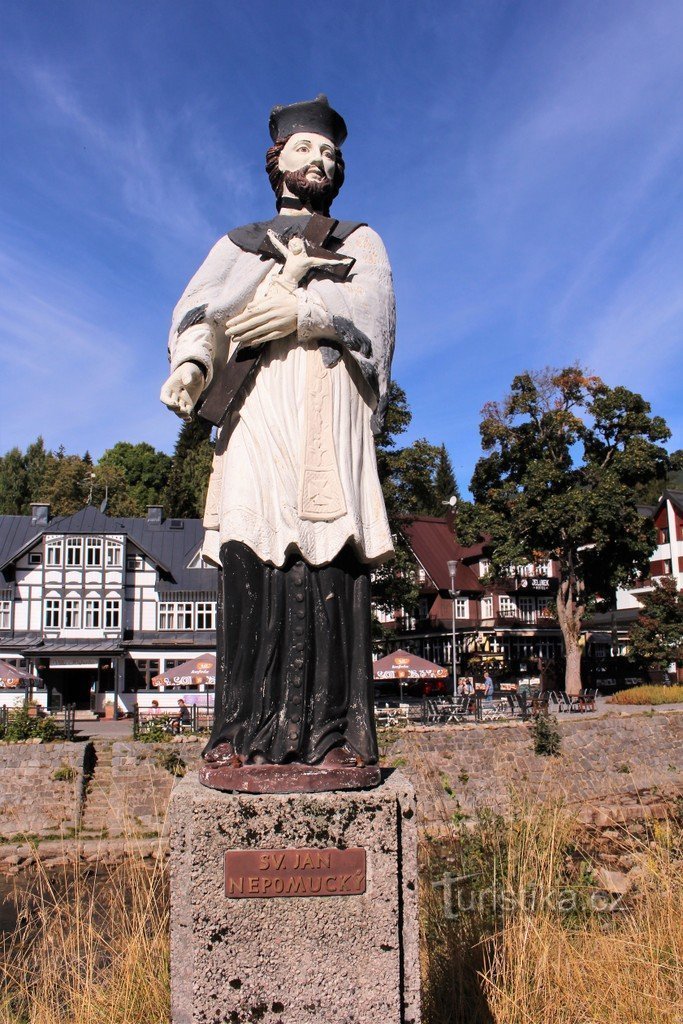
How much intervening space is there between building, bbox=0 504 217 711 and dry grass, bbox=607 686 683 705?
16.0 m

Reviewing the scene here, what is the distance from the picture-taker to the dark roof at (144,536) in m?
35.2

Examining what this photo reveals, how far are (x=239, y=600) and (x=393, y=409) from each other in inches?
948

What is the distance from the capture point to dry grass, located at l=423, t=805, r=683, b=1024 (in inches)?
138

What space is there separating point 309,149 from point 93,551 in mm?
33150

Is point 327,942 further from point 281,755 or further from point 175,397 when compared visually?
point 175,397

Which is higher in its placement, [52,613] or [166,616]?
[52,613]

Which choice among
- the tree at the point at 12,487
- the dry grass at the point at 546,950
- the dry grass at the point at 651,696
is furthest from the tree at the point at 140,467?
the dry grass at the point at 546,950

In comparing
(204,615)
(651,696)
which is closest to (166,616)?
(204,615)

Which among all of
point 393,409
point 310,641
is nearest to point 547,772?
point 393,409

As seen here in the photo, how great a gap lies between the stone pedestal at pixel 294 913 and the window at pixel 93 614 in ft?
109

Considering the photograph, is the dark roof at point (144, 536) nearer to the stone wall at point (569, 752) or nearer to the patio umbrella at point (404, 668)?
the patio umbrella at point (404, 668)

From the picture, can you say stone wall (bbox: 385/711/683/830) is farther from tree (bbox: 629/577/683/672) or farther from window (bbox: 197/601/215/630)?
window (bbox: 197/601/215/630)

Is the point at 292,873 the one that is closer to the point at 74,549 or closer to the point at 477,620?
the point at 74,549

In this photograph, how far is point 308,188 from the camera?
3760 mm
